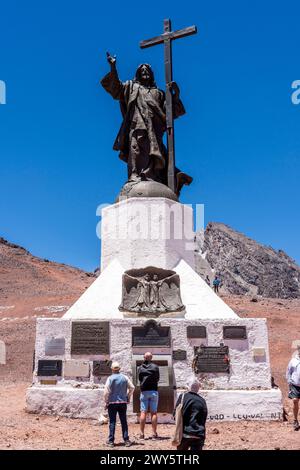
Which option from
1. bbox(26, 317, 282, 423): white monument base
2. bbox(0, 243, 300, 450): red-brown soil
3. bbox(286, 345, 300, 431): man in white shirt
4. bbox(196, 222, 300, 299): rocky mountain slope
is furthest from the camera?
bbox(196, 222, 300, 299): rocky mountain slope

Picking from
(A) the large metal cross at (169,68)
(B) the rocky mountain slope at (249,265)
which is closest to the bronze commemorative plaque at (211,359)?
(A) the large metal cross at (169,68)

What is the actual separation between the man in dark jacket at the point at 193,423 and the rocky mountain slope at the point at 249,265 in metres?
49.9

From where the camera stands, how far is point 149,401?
24.7ft

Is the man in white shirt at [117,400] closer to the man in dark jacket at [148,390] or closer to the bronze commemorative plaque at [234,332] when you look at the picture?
the man in dark jacket at [148,390]

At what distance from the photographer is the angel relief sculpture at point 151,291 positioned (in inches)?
375

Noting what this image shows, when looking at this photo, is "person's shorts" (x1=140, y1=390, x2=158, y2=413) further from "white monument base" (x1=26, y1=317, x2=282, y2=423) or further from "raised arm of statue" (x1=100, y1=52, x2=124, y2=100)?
"raised arm of statue" (x1=100, y1=52, x2=124, y2=100)

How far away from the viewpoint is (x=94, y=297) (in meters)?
10.1

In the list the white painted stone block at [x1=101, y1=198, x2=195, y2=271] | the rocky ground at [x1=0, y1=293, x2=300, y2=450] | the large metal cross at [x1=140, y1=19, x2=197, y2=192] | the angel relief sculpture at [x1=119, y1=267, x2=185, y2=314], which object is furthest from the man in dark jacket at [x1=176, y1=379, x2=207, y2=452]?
the large metal cross at [x1=140, y1=19, x2=197, y2=192]

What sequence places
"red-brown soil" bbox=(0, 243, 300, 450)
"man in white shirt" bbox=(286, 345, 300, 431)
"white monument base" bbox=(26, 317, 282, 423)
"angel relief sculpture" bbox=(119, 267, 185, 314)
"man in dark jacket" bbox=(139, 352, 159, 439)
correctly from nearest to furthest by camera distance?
"red-brown soil" bbox=(0, 243, 300, 450), "man in dark jacket" bbox=(139, 352, 159, 439), "man in white shirt" bbox=(286, 345, 300, 431), "white monument base" bbox=(26, 317, 282, 423), "angel relief sculpture" bbox=(119, 267, 185, 314)

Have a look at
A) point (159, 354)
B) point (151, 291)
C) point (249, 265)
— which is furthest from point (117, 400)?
point (249, 265)

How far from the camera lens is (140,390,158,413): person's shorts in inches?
294

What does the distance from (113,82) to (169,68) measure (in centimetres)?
127

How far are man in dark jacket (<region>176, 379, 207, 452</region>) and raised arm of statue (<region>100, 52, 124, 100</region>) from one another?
27.0 feet

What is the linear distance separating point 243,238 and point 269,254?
12.3 ft
